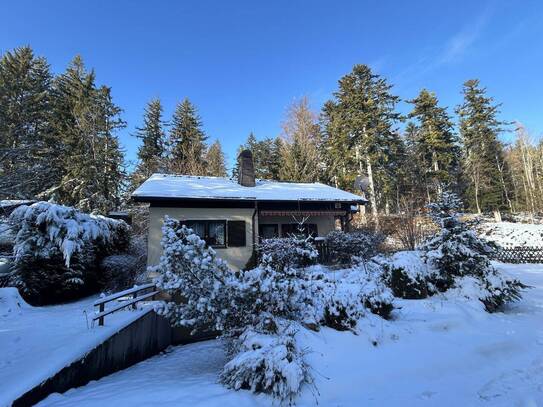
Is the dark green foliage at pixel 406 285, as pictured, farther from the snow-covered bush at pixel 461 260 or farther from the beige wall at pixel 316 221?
the beige wall at pixel 316 221

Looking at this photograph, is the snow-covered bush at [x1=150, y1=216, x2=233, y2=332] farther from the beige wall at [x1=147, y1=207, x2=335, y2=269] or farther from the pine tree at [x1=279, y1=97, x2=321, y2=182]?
the pine tree at [x1=279, y1=97, x2=321, y2=182]

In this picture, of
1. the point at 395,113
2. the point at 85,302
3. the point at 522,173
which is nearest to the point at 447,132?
the point at 395,113

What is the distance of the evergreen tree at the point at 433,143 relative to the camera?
28156 millimetres

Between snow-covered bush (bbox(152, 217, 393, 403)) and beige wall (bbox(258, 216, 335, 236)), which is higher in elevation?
beige wall (bbox(258, 216, 335, 236))

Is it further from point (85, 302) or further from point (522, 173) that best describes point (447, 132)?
point (85, 302)

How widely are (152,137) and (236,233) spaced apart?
20.6m

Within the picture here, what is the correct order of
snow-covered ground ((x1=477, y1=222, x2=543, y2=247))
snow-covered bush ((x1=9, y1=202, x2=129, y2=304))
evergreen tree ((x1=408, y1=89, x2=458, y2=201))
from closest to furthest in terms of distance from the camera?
snow-covered bush ((x1=9, y1=202, x2=129, y2=304)), snow-covered ground ((x1=477, y1=222, x2=543, y2=247)), evergreen tree ((x1=408, y1=89, x2=458, y2=201))

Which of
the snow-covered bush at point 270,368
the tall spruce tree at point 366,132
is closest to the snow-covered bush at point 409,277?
the snow-covered bush at point 270,368

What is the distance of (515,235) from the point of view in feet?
68.3

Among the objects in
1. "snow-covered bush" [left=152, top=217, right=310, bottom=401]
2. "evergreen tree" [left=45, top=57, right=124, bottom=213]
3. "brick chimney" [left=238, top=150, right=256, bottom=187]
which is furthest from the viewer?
"evergreen tree" [left=45, top=57, right=124, bottom=213]

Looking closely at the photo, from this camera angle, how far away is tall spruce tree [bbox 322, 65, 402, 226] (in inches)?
999

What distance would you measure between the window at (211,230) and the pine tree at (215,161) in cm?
1569

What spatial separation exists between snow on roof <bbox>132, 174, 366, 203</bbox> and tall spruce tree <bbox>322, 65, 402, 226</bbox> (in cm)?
956

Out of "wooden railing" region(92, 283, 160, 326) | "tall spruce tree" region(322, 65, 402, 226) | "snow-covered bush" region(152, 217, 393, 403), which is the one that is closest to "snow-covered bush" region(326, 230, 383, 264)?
"snow-covered bush" region(152, 217, 393, 403)
